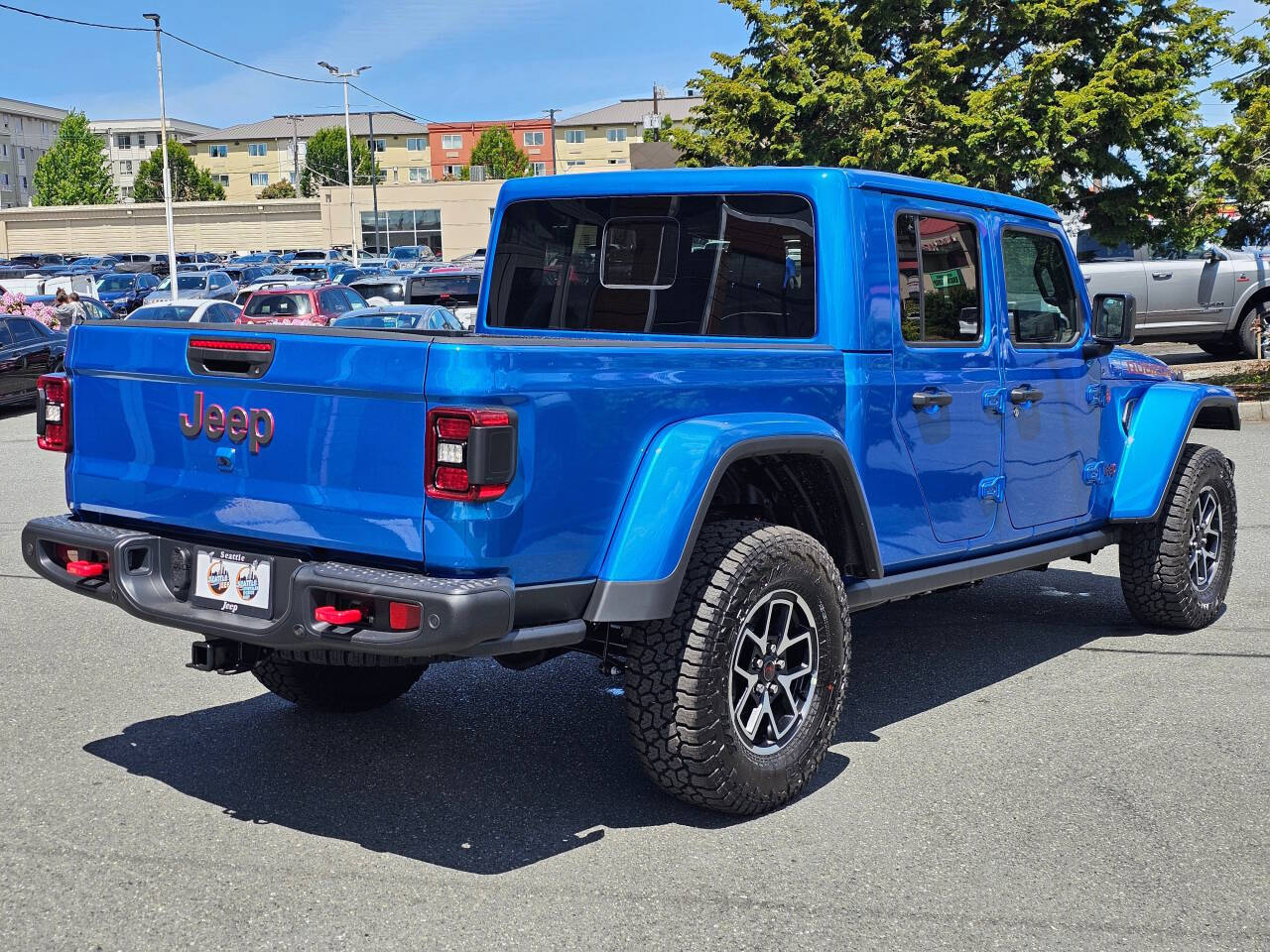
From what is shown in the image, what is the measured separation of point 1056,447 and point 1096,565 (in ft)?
9.91

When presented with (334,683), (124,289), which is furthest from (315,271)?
(334,683)

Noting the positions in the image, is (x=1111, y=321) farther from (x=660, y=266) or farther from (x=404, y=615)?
(x=404, y=615)

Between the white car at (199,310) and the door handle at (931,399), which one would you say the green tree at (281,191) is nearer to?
the white car at (199,310)

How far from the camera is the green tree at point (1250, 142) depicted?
16172mm

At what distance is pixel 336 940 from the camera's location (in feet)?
11.2

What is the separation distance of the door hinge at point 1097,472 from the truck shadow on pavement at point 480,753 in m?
0.83

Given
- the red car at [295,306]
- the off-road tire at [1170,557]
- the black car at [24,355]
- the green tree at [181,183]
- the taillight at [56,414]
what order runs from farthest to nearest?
the green tree at [181,183] → the red car at [295,306] → the black car at [24,355] → the off-road tire at [1170,557] → the taillight at [56,414]

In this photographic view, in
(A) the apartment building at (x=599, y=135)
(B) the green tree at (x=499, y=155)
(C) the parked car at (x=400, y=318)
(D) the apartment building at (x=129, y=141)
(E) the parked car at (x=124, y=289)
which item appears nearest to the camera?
(C) the parked car at (x=400, y=318)

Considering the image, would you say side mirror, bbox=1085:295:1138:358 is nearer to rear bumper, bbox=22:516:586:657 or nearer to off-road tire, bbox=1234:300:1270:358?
rear bumper, bbox=22:516:586:657

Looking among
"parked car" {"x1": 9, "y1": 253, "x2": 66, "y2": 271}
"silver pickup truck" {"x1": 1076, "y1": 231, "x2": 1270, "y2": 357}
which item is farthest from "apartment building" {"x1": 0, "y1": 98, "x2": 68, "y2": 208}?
"silver pickup truck" {"x1": 1076, "y1": 231, "x2": 1270, "y2": 357}

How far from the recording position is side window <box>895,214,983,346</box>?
16.3 feet

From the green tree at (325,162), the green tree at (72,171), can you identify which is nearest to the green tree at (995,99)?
the green tree at (72,171)

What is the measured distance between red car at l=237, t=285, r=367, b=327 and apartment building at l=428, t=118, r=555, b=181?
419 feet

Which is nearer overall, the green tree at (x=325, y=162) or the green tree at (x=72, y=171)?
the green tree at (x=72, y=171)
